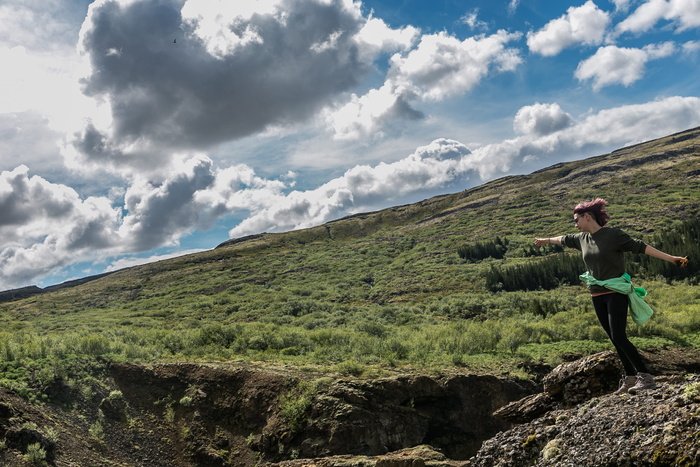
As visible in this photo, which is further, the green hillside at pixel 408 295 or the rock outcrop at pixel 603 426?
the green hillside at pixel 408 295

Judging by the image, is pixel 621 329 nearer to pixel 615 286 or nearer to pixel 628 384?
pixel 615 286

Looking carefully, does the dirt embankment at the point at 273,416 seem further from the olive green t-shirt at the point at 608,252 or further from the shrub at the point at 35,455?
the olive green t-shirt at the point at 608,252

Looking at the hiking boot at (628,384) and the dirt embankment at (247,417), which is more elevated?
the hiking boot at (628,384)

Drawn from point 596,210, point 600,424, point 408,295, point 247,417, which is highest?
point 596,210

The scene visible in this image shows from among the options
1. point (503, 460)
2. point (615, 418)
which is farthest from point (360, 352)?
point (615, 418)

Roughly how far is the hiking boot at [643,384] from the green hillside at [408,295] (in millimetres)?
12081

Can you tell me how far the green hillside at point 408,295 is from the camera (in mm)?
21766

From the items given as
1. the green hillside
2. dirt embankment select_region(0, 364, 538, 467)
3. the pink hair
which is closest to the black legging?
the pink hair

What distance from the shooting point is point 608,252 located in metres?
6.24

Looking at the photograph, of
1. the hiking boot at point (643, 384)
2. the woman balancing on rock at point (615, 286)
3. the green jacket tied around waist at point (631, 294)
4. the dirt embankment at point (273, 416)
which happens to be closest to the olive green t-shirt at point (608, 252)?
the woman balancing on rock at point (615, 286)

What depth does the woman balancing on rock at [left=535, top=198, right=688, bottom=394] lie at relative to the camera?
609cm

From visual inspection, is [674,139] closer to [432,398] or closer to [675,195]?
[675,195]

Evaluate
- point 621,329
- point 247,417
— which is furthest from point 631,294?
point 247,417

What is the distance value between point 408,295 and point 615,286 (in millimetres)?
61099
